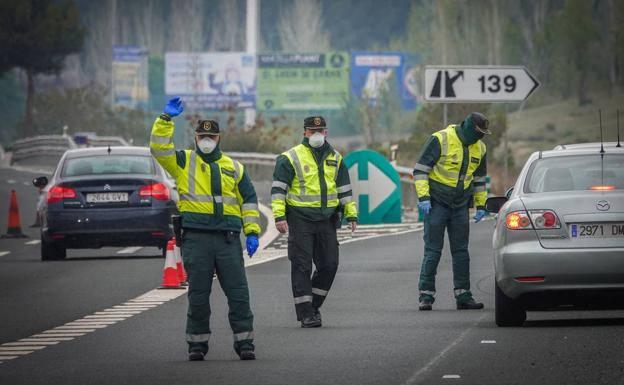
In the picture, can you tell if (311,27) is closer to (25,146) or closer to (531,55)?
(531,55)

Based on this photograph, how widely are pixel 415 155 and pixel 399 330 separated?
3594 centimetres

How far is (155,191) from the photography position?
72.1ft

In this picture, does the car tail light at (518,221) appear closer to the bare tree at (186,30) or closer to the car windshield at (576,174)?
the car windshield at (576,174)

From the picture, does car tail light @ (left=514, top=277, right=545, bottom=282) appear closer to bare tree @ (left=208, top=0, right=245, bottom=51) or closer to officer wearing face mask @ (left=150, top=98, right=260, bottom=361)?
officer wearing face mask @ (left=150, top=98, right=260, bottom=361)

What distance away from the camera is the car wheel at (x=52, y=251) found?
2234 centimetres

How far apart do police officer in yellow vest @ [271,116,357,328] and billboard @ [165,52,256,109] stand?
8401cm

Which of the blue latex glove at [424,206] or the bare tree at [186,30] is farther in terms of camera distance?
the bare tree at [186,30]

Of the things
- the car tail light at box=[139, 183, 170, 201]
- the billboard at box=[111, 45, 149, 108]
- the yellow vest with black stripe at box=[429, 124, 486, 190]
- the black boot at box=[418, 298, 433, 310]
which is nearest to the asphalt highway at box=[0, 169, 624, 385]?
the black boot at box=[418, 298, 433, 310]

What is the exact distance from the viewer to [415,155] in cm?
4947

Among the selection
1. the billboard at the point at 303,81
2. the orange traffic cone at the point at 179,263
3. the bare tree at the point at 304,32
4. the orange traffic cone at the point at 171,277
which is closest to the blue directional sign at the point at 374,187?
the orange traffic cone at the point at 179,263

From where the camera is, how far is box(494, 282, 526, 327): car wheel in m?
13.6

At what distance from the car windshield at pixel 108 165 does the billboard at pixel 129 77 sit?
82.9 meters

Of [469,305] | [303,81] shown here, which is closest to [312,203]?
[469,305]

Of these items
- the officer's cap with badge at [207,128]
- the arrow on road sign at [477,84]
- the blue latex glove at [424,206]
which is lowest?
the blue latex glove at [424,206]
